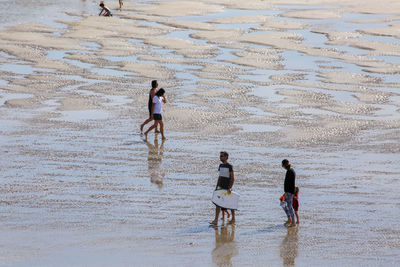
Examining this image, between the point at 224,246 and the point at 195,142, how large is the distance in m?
7.01

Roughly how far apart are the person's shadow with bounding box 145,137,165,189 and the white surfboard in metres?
2.28

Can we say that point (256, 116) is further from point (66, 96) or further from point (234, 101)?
point (66, 96)

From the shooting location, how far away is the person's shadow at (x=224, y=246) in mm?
11630

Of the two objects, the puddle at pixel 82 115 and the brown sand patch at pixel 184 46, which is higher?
the brown sand patch at pixel 184 46

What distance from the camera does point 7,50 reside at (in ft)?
103

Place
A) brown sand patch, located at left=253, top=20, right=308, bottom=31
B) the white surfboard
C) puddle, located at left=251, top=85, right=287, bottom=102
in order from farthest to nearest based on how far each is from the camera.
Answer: brown sand patch, located at left=253, top=20, right=308, bottom=31 → puddle, located at left=251, top=85, right=287, bottom=102 → the white surfboard

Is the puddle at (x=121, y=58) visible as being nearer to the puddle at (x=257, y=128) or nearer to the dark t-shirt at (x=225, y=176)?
the puddle at (x=257, y=128)

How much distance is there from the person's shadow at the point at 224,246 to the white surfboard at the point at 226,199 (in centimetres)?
35

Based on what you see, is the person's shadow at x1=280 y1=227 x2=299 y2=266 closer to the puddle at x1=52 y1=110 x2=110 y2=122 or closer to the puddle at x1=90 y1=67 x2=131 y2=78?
the puddle at x1=52 y1=110 x2=110 y2=122

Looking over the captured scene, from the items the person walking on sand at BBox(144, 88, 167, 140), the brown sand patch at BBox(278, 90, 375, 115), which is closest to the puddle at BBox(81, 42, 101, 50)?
the brown sand patch at BBox(278, 90, 375, 115)

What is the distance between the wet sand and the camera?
1231 centimetres

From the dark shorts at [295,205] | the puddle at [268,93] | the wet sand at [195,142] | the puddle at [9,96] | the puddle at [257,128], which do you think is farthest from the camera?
the puddle at [268,93]

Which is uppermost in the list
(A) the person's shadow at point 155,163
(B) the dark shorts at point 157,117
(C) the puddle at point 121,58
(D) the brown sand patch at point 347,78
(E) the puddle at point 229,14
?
(E) the puddle at point 229,14

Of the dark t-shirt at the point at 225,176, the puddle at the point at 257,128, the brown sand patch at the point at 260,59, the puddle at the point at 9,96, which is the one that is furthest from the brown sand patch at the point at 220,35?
the dark t-shirt at the point at 225,176
